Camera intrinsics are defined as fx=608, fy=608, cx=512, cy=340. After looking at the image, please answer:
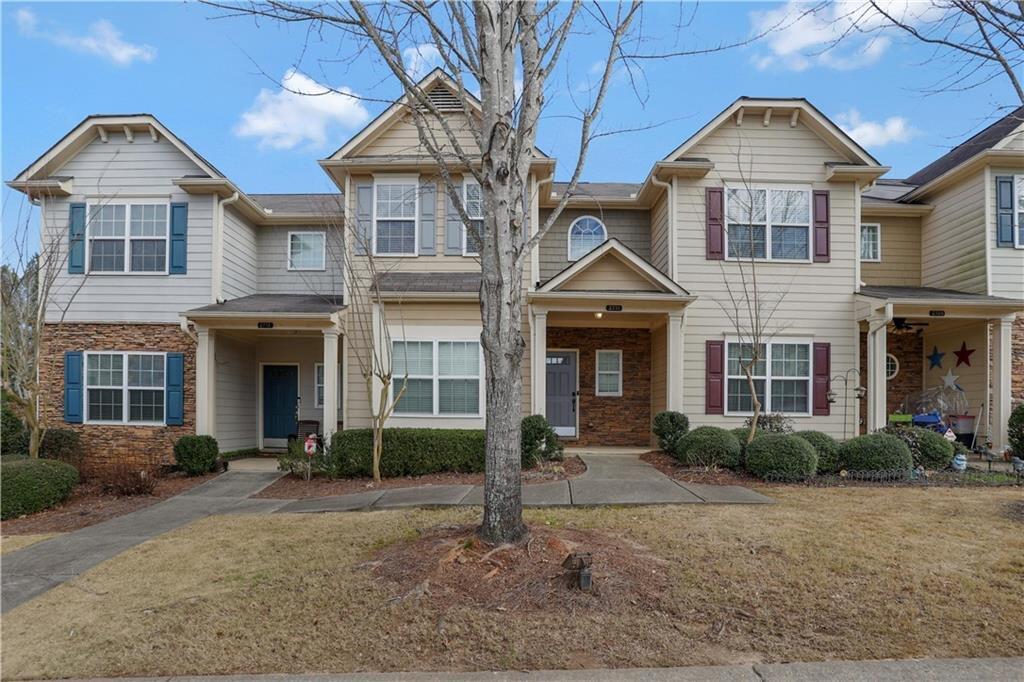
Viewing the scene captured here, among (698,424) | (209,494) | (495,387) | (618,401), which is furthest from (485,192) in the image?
(618,401)

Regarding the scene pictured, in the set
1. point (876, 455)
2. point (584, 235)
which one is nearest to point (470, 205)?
point (584, 235)

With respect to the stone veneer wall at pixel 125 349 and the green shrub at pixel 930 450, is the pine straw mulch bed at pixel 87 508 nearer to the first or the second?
the stone veneer wall at pixel 125 349

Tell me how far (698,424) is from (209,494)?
9.47m

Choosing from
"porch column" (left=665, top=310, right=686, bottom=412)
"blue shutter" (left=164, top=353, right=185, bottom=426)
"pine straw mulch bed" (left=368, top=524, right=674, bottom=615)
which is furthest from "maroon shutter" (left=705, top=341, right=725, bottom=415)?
"blue shutter" (left=164, top=353, right=185, bottom=426)

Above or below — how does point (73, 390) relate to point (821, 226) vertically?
below

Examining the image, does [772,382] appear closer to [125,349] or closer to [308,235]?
[308,235]

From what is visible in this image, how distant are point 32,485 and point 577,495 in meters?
8.00

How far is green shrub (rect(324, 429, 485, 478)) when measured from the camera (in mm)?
10781

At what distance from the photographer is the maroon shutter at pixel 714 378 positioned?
12953mm

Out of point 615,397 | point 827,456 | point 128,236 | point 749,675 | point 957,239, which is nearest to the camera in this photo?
point 749,675

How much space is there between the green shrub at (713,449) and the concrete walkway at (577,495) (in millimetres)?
735

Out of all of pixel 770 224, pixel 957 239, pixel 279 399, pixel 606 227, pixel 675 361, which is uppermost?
pixel 606 227

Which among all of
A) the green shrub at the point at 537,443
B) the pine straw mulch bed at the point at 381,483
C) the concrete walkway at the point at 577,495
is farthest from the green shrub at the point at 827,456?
the green shrub at the point at 537,443

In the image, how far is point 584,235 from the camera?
14922 mm
